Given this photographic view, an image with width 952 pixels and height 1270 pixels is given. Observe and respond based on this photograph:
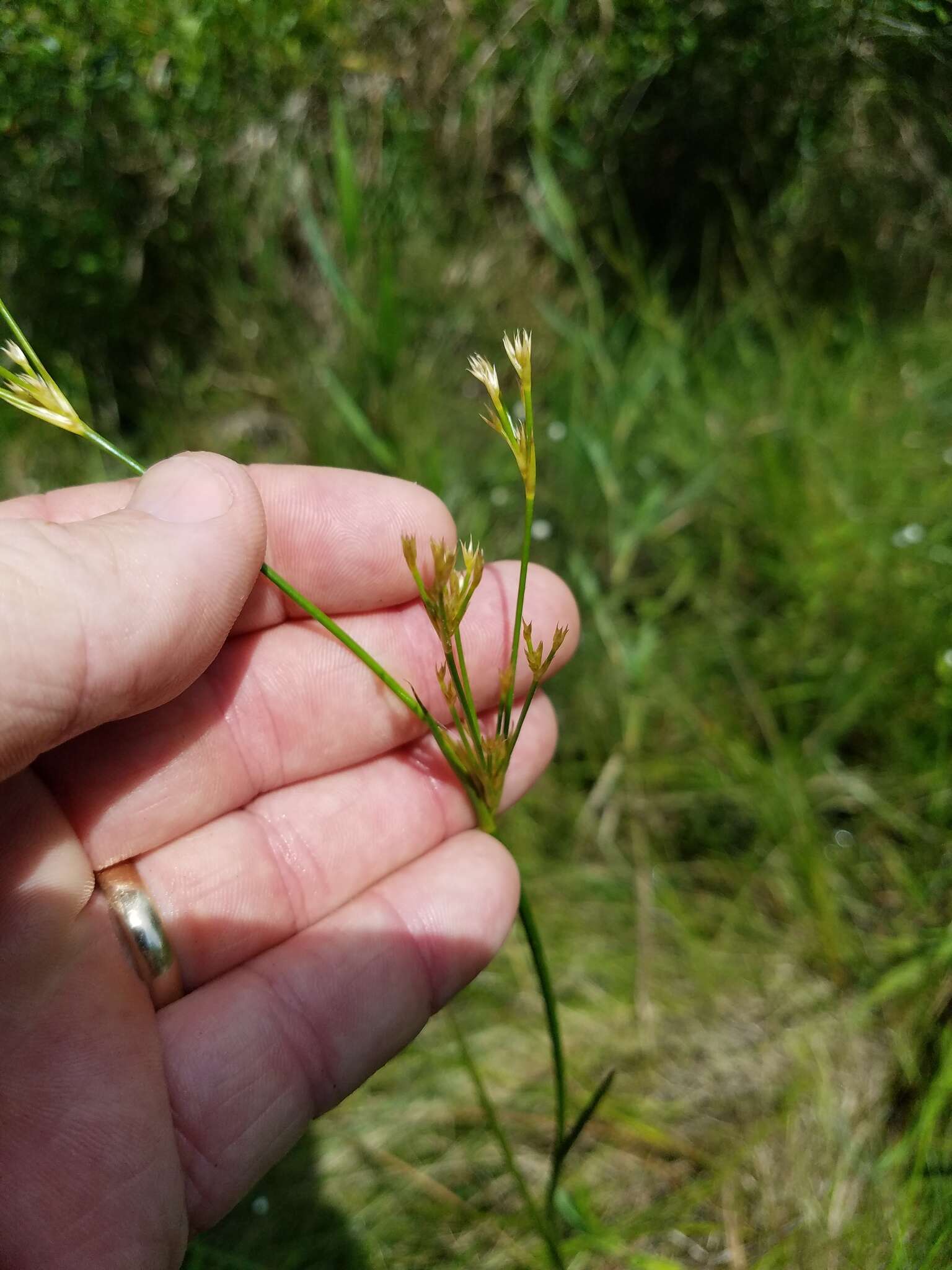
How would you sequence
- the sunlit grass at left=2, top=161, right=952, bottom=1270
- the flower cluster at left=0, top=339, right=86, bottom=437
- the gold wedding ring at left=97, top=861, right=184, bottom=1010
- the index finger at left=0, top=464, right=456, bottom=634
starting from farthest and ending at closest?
the sunlit grass at left=2, top=161, right=952, bottom=1270 < the index finger at left=0, top=464, right=456, bottom=634 < the gold wedding ring at left=97, top=861, right=184, bottom=1010 < the flower cluster at left=0, top=339, right=86, bottom=437

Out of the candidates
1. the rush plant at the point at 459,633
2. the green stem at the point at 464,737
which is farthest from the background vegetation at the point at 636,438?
the green stem at the point at 464,737

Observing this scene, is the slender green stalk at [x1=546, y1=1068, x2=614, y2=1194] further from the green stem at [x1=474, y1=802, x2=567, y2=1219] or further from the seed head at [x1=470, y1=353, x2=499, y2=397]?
the seed head at [x1=470, y1=353, x2=499, y2=397]

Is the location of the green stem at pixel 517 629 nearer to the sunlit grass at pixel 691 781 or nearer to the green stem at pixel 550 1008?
the green stem at pixel 550 1008

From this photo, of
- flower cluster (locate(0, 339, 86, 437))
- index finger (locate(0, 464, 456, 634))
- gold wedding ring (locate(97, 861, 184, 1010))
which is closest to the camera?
flower cluster (locate(0, 339, 86, 437))

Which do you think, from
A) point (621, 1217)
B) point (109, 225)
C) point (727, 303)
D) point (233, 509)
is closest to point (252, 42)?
point (109, 225)

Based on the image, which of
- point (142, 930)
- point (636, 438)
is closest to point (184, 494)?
point (142, 930)

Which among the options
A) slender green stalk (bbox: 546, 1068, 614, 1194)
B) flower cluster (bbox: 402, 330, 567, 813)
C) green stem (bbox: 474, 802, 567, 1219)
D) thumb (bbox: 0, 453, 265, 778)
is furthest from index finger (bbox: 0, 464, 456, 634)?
slender green stalk (bbox: 546, 1068, 614, 1194)
